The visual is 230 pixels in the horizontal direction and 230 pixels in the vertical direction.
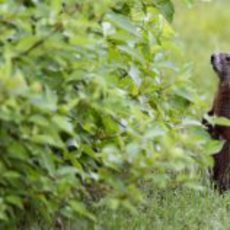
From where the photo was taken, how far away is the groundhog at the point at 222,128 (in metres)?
5.76

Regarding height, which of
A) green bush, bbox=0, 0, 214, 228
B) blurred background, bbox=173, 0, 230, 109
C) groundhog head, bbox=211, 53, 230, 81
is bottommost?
blurred background, bbox=173, 0, 230, 109

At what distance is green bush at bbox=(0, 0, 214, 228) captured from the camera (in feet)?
12.5

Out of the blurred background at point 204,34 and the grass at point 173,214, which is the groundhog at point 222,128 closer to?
the grass at point 173,214

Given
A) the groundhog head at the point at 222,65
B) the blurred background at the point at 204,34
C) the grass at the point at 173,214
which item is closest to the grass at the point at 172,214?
the grass at the point at 173,214

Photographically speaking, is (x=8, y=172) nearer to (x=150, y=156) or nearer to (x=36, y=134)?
(x=36, y=134)

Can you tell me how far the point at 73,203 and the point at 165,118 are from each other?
0.94 m

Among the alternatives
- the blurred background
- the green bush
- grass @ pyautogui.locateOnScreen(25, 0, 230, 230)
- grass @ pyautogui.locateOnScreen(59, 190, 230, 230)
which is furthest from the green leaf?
the blurred background

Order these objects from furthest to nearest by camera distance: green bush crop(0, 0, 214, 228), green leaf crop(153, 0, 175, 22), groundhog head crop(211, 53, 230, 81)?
groundhog head crop(211, 53, 230, 81) → green leaf crop(153, 0, 175, 22) → green bush crop(0, 0, 214, 228)

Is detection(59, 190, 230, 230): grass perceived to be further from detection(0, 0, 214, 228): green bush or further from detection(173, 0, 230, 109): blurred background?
detection(173, 0, 230, 109): blurred background

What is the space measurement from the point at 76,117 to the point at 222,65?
6.36 ft

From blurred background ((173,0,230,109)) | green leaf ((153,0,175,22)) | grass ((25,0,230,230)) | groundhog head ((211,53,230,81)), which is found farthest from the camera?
blurred background ((173,0,230,109))

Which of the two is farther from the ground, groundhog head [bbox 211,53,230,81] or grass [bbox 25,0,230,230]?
groundhog head [bbox 211,53,230,81]

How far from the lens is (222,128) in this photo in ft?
19.0

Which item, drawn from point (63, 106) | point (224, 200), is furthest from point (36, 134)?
point (224, 200)
